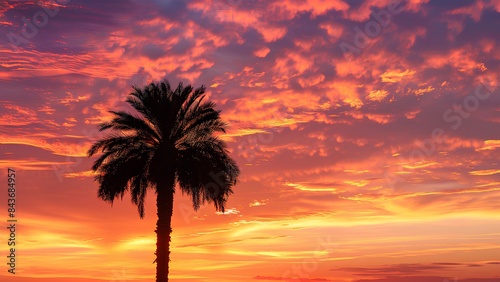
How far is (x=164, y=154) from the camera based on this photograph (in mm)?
41875

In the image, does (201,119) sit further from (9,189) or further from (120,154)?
(9,189)

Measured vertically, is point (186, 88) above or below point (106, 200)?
above

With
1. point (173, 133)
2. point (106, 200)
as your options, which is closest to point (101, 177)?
point (106, 200)

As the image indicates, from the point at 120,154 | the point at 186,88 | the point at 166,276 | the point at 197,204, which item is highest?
the point at 186,88

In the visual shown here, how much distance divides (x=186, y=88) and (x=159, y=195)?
22.2 feet

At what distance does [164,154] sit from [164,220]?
4153 mm

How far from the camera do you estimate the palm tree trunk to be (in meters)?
42.4

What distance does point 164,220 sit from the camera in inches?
1690

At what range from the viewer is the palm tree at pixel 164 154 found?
4256 centimetres

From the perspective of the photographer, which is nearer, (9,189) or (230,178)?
(9,189)

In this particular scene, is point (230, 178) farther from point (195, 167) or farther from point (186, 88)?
point (186, 88)

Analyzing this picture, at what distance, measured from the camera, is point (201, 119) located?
43.4 meters

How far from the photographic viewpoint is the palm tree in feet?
140

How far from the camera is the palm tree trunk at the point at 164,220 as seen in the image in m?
42.4
